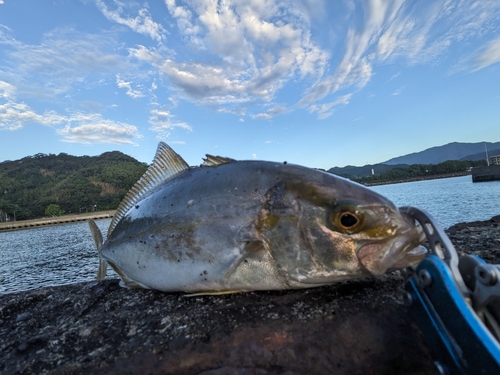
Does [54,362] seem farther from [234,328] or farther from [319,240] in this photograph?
[319,240]

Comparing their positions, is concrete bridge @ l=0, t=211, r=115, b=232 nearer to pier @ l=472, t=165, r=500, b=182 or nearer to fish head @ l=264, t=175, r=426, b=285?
fish head @ l=264, t=175, r=426, b=285

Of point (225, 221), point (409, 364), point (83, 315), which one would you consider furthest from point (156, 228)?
point (409, 364)

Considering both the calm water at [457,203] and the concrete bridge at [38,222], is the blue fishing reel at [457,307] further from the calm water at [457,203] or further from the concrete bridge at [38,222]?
the concrete bridge at [38,222]

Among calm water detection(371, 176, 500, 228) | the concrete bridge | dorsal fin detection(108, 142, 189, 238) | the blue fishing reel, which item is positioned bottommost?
calm water detection(371, 176, 500, 228)

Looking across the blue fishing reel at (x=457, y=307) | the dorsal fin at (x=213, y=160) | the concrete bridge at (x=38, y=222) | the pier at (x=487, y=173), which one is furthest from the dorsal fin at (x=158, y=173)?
the pier at (x=487, y=173)

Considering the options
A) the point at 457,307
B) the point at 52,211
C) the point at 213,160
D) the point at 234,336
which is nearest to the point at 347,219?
the point at 457,307

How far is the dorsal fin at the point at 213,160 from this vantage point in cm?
260

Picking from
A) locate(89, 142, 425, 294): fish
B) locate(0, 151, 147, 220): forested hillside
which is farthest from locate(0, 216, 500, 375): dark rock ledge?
locate(0, 151, 147, 220): forested hillside

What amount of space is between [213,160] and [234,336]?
61.2 inches

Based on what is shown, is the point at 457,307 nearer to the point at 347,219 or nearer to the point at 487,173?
the point at 347,219

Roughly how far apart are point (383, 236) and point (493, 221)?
168 inches

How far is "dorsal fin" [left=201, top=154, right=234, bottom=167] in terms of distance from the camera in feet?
8.54

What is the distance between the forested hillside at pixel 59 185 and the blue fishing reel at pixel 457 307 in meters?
95.6

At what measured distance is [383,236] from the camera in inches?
66.9
